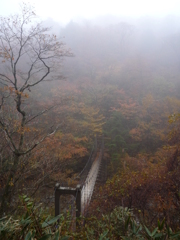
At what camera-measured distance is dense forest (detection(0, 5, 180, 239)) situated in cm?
329

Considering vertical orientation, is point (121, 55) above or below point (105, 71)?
above

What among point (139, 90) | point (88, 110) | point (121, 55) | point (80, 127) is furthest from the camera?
point (121, 55)

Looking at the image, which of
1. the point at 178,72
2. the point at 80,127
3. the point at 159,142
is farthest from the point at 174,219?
the point at 178,72

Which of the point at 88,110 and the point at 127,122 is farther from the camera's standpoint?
the point at 127,122

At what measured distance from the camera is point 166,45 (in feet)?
71.7

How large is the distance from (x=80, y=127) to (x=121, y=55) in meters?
14.6

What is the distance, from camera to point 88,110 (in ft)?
33.7

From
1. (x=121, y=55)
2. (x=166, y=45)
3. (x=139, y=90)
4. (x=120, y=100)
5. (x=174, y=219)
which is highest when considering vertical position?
(x=166, y=45)

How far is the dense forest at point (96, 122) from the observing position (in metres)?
3.29

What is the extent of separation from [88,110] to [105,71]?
7439 millimetres

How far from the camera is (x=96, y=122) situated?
403 inches

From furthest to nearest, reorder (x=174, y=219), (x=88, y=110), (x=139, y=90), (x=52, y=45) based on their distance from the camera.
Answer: (x=139, y=90), (x=88, y=110), (x=52, y=45), (x=174, y=219)

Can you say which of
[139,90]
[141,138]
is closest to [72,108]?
[141,138]

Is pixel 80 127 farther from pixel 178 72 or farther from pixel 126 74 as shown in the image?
pixel 178 72
